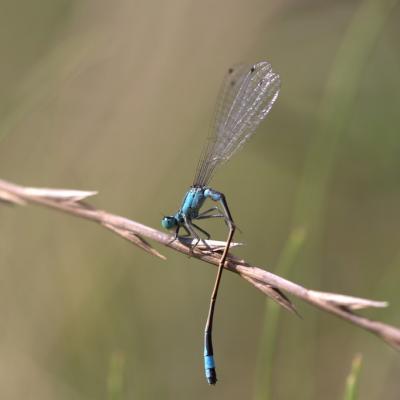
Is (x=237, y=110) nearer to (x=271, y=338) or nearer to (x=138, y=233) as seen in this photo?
(x=271, y=338)

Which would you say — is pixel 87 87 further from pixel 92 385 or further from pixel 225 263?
pixel 225 263

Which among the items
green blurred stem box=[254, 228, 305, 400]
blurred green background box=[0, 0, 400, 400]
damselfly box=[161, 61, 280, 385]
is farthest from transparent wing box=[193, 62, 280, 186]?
green blurred stem box=[254, 228, 305, 400]

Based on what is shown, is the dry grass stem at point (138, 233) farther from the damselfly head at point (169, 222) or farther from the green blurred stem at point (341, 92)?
the green blurred stem at point (341, 92)

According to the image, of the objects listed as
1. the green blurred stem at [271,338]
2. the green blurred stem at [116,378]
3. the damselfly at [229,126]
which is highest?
the damselfly at [229,126]

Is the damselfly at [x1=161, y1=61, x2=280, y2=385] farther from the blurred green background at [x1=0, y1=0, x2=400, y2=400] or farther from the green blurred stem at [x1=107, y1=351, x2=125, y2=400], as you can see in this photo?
the green blurred stem at [x1=107, y1=351, x2=125, y2=400]

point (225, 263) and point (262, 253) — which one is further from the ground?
point (262, 253)

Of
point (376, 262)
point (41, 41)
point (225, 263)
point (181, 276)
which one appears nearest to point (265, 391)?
point (225, 263)

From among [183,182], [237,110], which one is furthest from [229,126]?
[183,182]

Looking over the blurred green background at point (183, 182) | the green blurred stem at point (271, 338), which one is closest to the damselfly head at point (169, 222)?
the blurred green background at point (183, 182)
